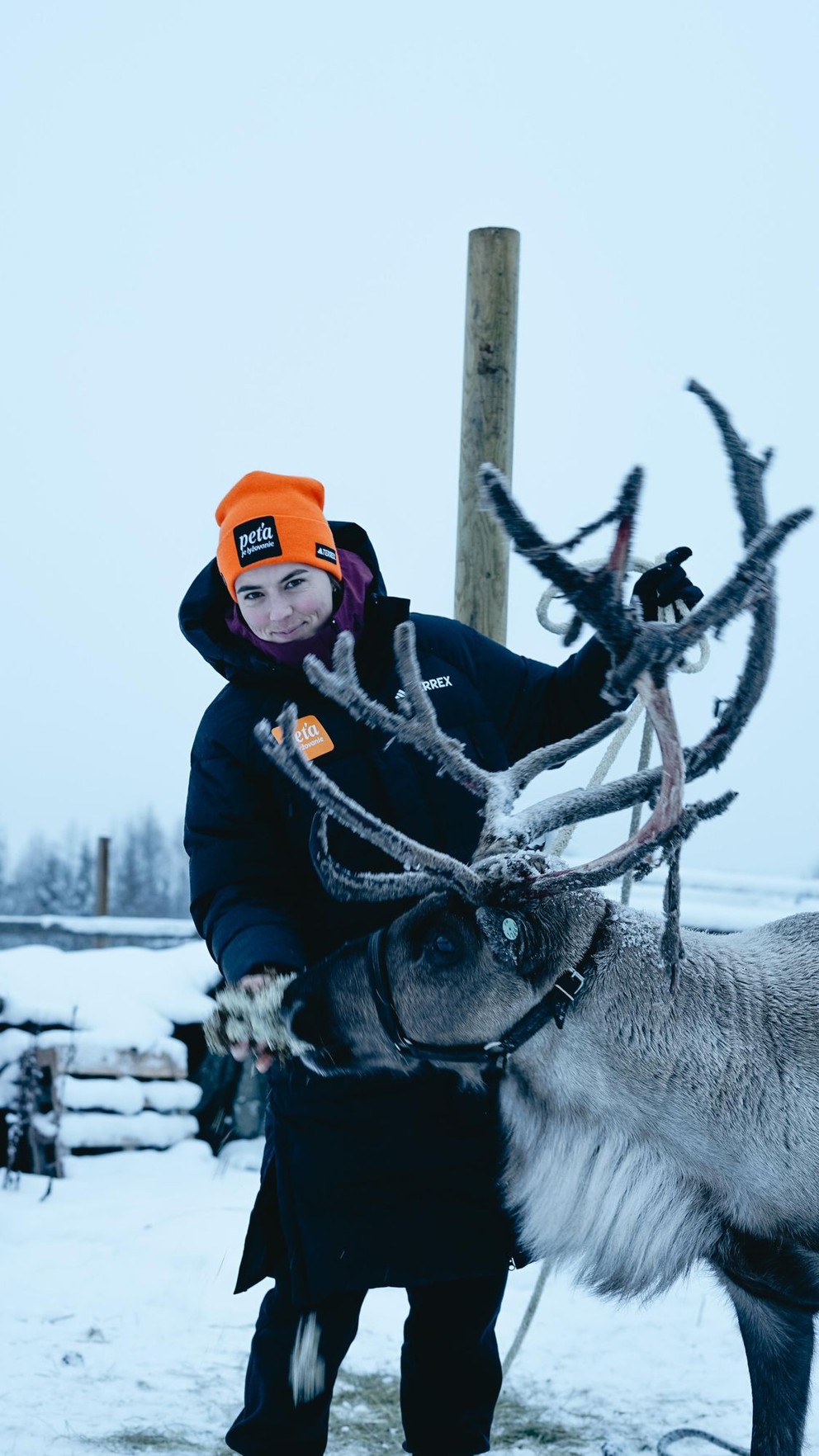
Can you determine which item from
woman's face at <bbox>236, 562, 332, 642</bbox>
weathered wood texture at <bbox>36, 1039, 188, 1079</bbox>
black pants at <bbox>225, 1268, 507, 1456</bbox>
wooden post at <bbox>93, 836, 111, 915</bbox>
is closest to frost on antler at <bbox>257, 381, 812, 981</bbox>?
woman's face at <bbox>236, 562, 332, 642</bbox>

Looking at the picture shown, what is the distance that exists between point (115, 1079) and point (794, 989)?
13.0 feet

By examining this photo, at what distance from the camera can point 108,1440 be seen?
9.97 ft

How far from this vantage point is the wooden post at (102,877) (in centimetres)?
974

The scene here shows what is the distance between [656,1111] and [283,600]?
3.87 ft

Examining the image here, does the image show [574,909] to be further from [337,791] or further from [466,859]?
[337,791]

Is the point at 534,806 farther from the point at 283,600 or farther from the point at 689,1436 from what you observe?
the point at 689,1436

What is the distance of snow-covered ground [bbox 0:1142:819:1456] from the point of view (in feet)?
10.3

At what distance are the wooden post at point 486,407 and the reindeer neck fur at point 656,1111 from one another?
1307 mm

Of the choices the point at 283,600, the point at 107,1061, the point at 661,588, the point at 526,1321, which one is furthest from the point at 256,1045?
the point at 107,1061

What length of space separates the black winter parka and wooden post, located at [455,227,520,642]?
100 centimetres

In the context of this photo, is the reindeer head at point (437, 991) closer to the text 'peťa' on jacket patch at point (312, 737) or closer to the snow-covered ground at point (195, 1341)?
the text 'peťa' on jacket patch at point (312, 737)

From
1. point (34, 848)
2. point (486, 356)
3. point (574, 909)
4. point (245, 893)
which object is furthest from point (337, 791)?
point (34, 848)

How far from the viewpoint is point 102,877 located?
9.88 meters

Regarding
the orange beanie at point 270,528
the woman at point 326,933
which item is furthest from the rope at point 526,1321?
the orange beanie at point 270,528
